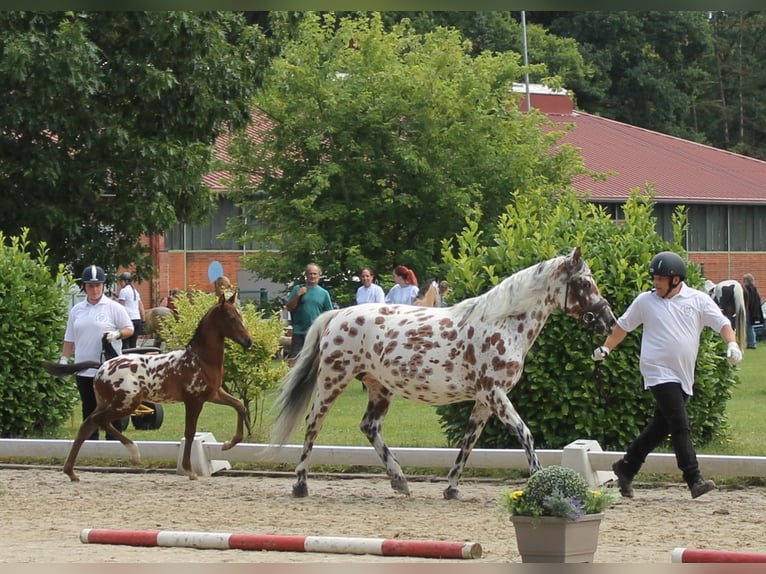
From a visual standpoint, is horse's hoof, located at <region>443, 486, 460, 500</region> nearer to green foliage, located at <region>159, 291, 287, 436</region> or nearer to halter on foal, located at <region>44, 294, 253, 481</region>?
halter on foal, located at <region>44, 294, 253, 481</region>

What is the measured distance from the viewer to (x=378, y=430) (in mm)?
10164

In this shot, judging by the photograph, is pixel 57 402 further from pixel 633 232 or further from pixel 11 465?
pixel 633 232

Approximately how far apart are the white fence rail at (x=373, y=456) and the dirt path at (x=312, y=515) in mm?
198

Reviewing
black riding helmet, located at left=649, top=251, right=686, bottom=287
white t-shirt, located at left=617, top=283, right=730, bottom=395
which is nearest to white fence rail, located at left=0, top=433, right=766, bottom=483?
white t-shirt, located at left=617, top=283, right=730, bottom=395

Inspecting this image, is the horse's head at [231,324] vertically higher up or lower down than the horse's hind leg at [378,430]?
higher up

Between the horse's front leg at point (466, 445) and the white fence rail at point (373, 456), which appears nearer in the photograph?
the horse's front leg at point (466, 445)

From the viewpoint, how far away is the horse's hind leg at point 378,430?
10.1m

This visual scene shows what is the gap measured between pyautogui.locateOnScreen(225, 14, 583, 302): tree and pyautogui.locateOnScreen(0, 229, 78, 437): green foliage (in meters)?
13.0

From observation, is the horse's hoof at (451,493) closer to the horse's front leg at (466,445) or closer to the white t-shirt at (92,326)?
the horse's front leg at (466,445)

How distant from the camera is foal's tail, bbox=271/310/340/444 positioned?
1020 cm

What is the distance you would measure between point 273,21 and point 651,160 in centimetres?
2908

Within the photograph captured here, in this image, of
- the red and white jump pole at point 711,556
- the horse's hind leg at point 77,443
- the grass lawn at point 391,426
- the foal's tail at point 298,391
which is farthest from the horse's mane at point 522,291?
the red and white jump pole at point 711,556

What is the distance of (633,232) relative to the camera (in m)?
12.2

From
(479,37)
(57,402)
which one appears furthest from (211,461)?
(479,37)
